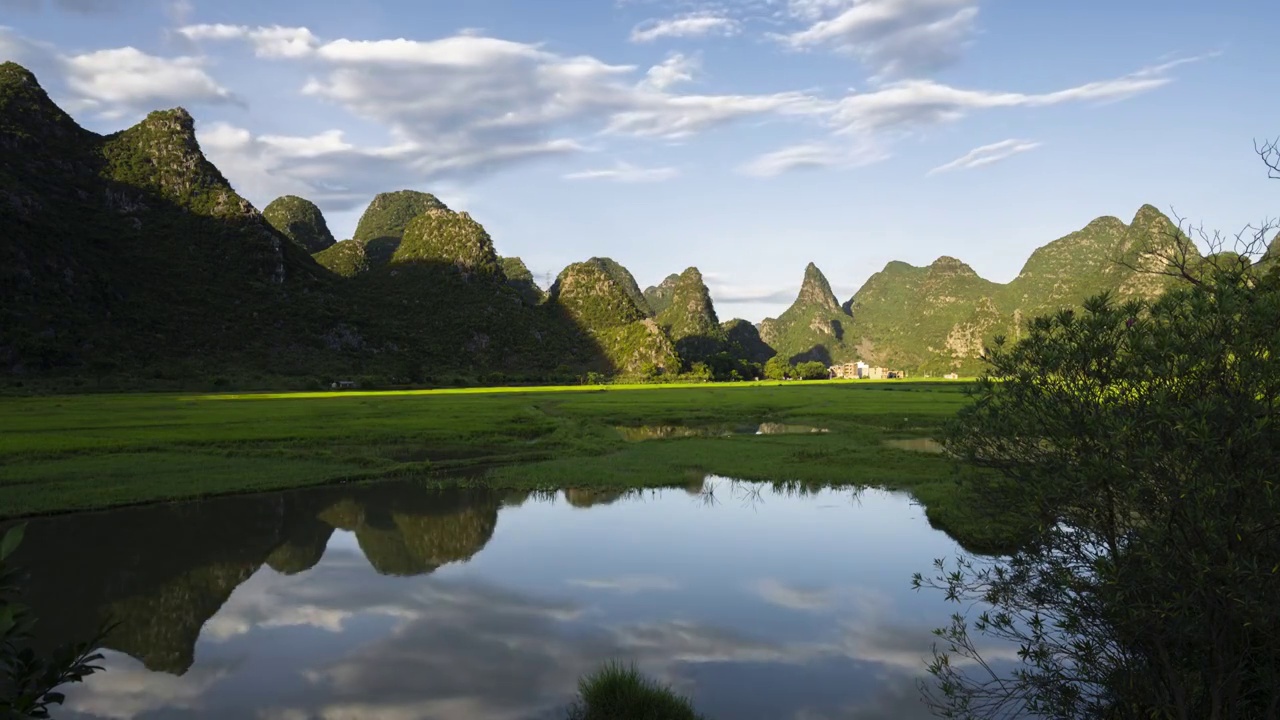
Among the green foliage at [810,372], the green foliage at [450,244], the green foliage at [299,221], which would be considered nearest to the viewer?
the green foliage at [810,372]

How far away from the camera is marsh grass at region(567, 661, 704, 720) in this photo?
7777 millimetres

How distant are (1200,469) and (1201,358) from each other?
2.80ft

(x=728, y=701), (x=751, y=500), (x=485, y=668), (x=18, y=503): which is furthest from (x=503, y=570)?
(x=18, y=503)

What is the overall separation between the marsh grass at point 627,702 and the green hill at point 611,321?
373 feet

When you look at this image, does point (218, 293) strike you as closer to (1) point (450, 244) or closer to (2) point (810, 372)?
(1) point (450, 244)

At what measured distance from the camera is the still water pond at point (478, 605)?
8.82 meters

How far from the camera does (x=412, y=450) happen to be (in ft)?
98.7

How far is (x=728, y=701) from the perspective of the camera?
28.0ft

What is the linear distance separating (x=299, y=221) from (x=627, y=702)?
209 metres

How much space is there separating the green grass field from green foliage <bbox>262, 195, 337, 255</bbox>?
502 ft

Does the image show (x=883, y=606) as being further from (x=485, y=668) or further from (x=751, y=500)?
(x=751, y=500)

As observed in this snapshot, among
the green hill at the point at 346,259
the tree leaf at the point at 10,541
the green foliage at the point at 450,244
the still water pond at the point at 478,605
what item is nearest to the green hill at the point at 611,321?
the green foliage at the point at 450,244

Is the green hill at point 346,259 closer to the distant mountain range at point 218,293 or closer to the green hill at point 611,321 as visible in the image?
the distant mountain range at point 218,293

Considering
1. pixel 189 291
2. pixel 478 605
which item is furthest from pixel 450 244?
pixel 478 605
